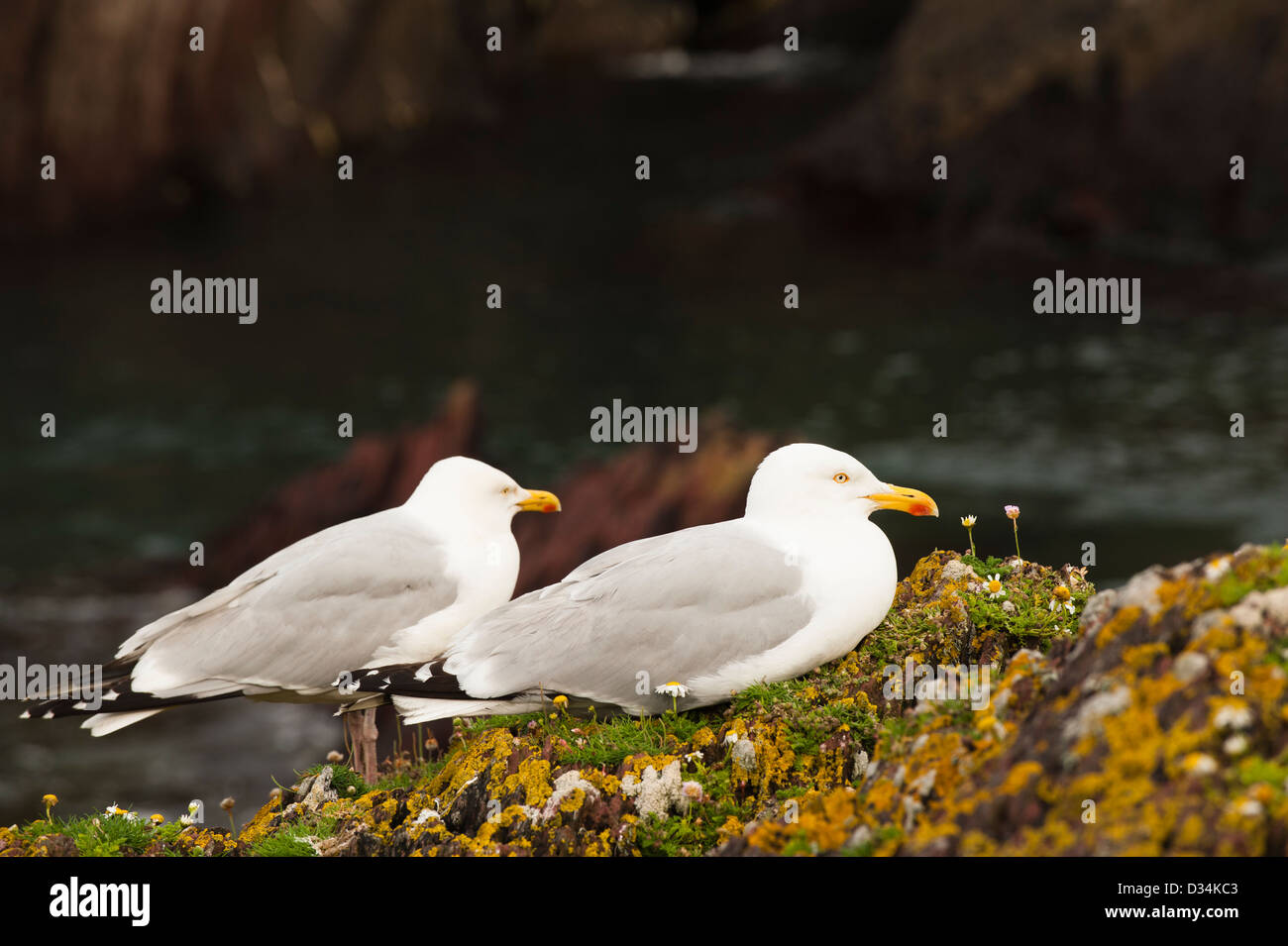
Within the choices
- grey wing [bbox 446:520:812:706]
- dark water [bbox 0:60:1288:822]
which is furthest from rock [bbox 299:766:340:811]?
dark water [bbox 0:60:1288:822]

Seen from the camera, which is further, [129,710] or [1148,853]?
[129,710]

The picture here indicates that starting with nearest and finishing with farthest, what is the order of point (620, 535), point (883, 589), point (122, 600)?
point (883, 589)
point (620, 535)
point (122, 600)

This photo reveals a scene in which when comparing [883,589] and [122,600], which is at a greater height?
[122,600]

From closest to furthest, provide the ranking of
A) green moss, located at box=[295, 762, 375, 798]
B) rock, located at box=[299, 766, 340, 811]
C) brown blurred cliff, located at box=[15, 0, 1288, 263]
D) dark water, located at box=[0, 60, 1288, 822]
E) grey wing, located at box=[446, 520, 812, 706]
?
grey wing, located at box=[446, 520, 812, 706] < rock, located at box=[299, 766, 340, 811] < green moss, located at box=[295, 762, 375, 798] < dark water, located at box=[0, 60, 1288, 822] < brown blurred cliff, located at box=[15, 0, 1288, 263]

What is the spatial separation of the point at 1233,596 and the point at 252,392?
21.7 m

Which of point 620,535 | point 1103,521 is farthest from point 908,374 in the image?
point 620,535

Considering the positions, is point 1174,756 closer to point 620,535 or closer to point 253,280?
point 620,535

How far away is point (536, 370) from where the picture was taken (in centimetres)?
2566

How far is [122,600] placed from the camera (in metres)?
16.9

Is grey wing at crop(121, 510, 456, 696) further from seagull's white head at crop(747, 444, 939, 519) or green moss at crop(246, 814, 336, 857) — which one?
seagull's white head at crop(747, 444, 939, 519)

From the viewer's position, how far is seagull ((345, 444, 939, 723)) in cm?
670

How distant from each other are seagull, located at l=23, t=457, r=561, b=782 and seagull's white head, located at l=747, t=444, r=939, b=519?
1405 millimetres

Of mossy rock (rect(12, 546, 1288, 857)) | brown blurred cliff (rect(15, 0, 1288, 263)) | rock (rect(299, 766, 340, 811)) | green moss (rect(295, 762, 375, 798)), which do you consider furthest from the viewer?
brown blurred cliff (rect(15, 0, 1288, 263))

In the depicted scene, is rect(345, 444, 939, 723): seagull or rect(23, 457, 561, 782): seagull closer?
rect(345, 444, 939, 723): seagull
